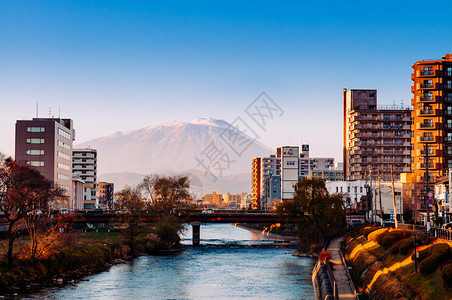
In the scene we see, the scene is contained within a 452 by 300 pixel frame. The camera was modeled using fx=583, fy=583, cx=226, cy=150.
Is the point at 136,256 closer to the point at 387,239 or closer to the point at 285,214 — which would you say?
the point at 285,214

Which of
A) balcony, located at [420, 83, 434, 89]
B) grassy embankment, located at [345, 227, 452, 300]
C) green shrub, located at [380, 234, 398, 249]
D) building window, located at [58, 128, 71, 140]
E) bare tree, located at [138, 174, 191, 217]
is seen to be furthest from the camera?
building window, located at [58, 128, 71, 140]

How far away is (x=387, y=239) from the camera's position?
5859 centimetres

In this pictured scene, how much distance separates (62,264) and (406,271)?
4521cm

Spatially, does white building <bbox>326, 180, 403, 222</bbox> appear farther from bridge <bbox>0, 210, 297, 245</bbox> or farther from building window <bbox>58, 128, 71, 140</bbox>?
building window <bbox>58, 128, 71, 140</bbox>

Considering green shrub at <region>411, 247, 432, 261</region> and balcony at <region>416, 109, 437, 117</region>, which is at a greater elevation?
balcony at <region>416, 109, 437, 117</region>

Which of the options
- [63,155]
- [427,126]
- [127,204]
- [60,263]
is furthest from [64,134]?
[60,263]

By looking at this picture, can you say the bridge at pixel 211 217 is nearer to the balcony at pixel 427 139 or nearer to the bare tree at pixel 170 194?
the bare tree at pixel 170 194

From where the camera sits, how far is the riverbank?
199 feet

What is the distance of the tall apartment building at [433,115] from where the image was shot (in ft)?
434

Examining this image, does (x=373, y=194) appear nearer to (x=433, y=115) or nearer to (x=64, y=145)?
(x=433, y=115)

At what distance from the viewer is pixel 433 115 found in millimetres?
132750

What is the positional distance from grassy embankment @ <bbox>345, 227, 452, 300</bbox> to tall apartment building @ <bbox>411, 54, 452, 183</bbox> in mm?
77893

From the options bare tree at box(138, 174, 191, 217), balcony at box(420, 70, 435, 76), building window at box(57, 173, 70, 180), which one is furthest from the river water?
building window at box(57, 173, 70, 180)

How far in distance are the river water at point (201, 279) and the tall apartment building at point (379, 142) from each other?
273 feet
